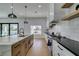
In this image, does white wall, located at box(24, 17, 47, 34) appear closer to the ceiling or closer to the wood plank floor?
the ceiling

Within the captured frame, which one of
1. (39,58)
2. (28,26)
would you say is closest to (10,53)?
(39,58)

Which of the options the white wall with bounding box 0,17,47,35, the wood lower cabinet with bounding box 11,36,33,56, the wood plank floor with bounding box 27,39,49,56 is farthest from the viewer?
the white wall with bounding box 0,17,47,35

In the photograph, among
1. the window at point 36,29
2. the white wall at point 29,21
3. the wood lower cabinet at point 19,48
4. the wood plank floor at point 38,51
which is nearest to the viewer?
the wood lower cabinet at point 19,48

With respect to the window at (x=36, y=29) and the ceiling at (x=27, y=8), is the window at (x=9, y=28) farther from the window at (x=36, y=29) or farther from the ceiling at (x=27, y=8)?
the ceiling at (x=27, y=8)

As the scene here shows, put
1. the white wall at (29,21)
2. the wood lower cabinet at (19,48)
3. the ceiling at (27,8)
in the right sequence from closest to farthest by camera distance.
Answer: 1. the wood lower cabinet at (19,48)
2. the ceiling at (27,8)
3. the white wall at (29,21)

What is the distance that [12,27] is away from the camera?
14.9 metres

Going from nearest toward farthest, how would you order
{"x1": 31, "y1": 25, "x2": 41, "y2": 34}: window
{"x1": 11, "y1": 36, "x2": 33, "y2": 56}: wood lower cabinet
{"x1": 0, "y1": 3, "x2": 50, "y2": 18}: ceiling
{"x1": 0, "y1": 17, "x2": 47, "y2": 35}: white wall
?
1. {"x1": 11, "y1": 36, "x2": 33, "y2": 56}: wood lower cabinet
2. {"x1": 0, "y1": 3, "x2": 50, "y2": 18}: ceiling
3. {"x1": 0, "y1": 17, "x2": 47, "y2": 35}: white wall
4. {"x1": 31, "y1": 25, "x2": 41, "y2": 34}: window

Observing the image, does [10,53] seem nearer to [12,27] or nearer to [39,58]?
[39,58]

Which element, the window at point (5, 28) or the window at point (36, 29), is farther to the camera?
the window at point (36, 29)

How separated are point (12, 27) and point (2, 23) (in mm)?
1326

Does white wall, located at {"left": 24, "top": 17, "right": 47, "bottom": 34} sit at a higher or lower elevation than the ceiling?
lower

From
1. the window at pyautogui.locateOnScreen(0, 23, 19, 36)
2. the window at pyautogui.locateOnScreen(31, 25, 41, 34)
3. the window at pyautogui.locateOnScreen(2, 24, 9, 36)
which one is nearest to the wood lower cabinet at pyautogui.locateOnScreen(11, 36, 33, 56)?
the window at pyautogui.locateOnScreen(31, 25, 41, 34)

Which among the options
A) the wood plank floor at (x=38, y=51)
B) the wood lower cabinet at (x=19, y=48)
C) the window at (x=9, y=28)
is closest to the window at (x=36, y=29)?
the window at (x=9, y=28)

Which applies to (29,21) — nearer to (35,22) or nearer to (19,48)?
(35,22)
